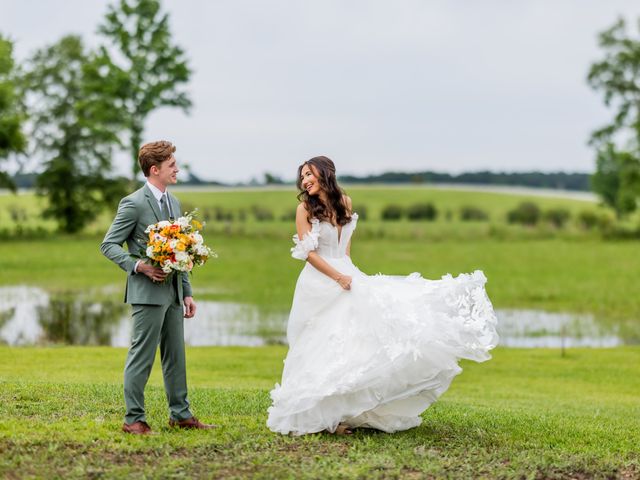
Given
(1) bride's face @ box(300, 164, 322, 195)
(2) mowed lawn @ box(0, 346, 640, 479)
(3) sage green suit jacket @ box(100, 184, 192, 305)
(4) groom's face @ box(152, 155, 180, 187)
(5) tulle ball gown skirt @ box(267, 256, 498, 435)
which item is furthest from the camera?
(1) bride's face @ box(300, 164, 322, 195)

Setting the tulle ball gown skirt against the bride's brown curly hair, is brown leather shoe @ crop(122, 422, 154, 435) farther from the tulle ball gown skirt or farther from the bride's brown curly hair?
the bride's brown curly hair

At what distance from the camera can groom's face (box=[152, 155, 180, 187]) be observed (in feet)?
30.6

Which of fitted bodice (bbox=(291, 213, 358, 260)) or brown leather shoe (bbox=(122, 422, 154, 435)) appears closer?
brown leather shoe (bbox=(122, 422, 154, 435))

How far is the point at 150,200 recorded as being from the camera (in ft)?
30.8

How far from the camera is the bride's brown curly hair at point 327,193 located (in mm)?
9898

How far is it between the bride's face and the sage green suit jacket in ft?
4.87

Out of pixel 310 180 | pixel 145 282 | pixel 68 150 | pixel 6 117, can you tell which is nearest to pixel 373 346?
pixel 310 180

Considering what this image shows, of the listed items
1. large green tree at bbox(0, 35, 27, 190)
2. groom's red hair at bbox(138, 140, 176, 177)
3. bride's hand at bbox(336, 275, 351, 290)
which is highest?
large green tree at bbox(0, 35, 27, 190)

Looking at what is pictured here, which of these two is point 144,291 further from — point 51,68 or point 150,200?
point 51,68

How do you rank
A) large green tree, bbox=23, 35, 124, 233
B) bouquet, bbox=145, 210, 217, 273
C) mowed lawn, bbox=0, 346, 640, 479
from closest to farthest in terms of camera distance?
mowed lawn, bbox=0, 346, 640, 479
bouquet, bbox=145, 210, 217, 273
large green tree, bbox=23, 35, 124, 233

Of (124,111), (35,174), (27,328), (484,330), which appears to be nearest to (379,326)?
(484,330)

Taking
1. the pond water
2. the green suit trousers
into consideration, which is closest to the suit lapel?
the green suit trousers

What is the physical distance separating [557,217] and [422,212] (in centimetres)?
1159

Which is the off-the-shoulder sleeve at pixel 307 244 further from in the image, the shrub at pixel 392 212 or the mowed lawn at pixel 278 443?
the shrub at pixel 392 212
